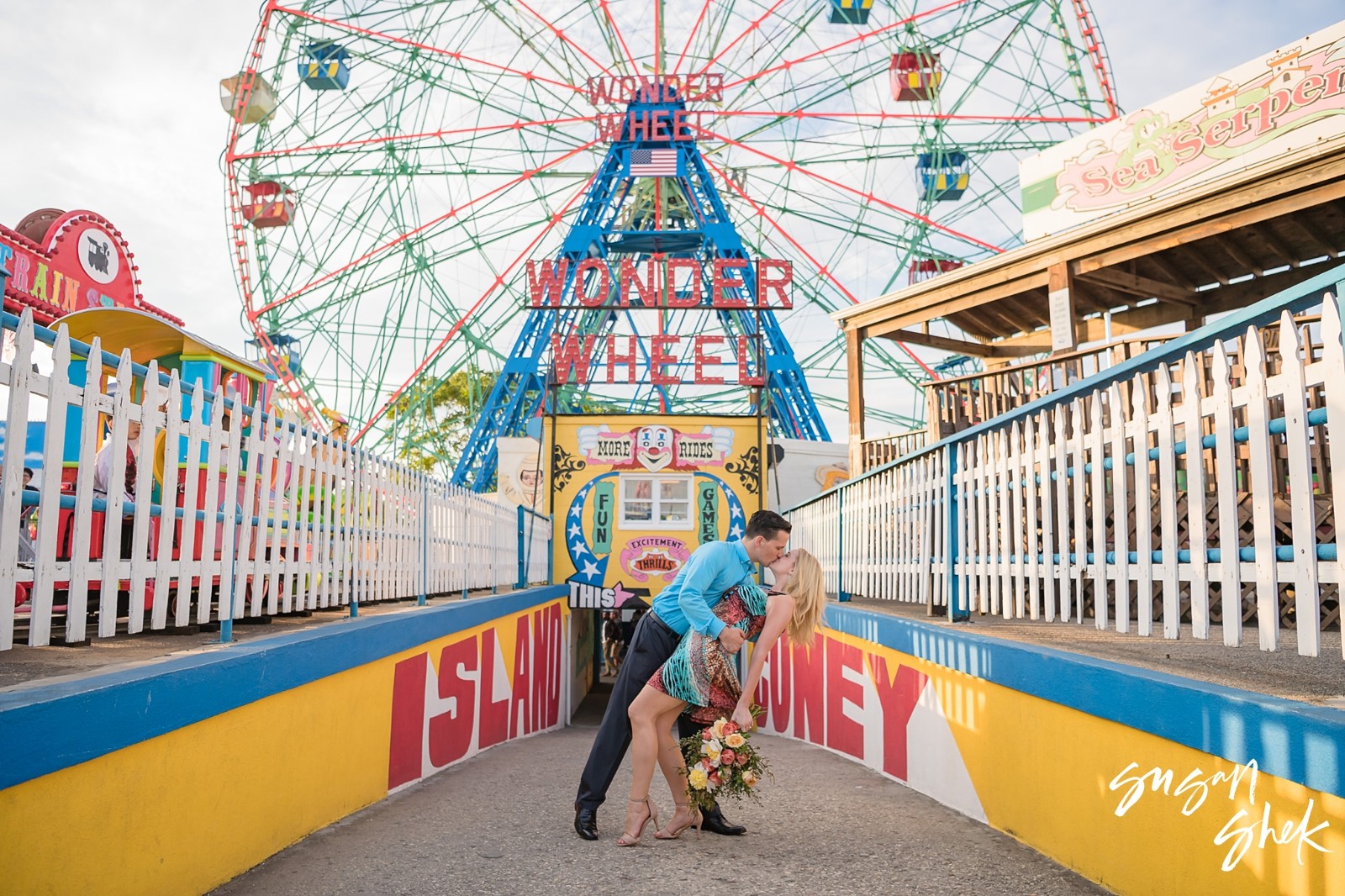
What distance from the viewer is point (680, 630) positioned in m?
4.00

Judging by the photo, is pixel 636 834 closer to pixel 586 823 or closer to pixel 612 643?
pixel 586 823

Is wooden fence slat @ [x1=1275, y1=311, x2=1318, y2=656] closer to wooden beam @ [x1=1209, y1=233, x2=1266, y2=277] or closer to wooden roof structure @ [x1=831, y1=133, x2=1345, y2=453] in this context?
wooden roof structure @ [x1=831, y1=133, x2=1345, y2=453]

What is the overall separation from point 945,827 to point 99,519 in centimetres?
445

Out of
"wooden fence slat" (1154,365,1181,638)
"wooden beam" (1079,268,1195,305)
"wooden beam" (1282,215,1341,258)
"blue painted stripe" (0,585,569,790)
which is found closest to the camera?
"blue painted stripe" (0,585,569,790)

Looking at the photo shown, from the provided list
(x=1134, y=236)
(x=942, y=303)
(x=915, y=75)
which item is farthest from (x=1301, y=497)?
(x=915, y=75)

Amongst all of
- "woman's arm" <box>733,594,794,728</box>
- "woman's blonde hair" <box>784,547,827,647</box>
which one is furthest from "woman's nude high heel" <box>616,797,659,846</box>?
"woman's blonde hair" <box>784,547,827,647</box>

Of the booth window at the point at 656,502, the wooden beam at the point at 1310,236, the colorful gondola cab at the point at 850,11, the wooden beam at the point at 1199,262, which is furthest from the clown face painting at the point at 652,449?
the colorful gondola cab at the point at 850,11

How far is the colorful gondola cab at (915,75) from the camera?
2431 cm

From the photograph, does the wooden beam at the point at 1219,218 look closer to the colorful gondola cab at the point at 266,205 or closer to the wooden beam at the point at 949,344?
the wooden beam at the point at 949,344

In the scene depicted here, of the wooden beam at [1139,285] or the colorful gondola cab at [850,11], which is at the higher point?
the colorful gondola cab at [850,11]

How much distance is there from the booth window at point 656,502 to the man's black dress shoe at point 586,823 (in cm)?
1102

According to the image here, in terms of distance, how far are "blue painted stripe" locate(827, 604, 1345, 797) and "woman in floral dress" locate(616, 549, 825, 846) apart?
0.78 metres

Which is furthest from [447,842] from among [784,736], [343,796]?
[784,736]

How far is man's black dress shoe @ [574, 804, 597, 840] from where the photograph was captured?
149 inches
